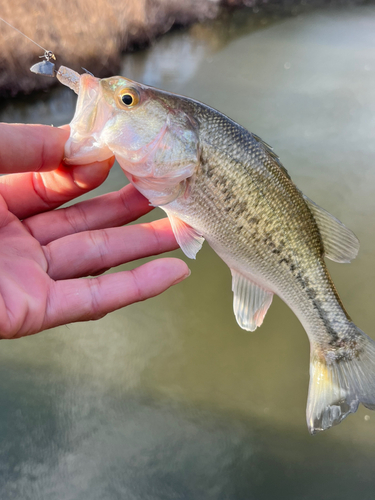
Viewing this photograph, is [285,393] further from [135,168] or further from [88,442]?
[135,168]

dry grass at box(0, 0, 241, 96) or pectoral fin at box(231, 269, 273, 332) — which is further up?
dry grass at box(0, 0, 241, 96)

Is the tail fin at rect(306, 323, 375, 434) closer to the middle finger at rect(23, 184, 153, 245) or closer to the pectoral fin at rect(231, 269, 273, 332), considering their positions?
the pectoral fin at rect(231, 269, 273, 332)

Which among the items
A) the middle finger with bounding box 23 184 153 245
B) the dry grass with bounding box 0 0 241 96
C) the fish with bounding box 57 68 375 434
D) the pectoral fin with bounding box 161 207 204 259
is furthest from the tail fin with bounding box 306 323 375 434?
the dry grass with bounding box 0 0 241 96

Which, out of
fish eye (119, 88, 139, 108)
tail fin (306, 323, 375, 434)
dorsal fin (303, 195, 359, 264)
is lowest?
tail fin (306, 323, 375, 434)

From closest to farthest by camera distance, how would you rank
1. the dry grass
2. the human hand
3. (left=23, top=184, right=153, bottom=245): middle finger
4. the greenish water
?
the human hand
(left=23, top=184, right=153, bottom=245): middle finger
the greenish water
the dry grass

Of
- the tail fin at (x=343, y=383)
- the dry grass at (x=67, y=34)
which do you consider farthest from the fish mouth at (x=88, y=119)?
the dry grass at (x=67, y=34)

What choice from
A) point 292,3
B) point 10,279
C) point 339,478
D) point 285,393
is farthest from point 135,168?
point 292,3
